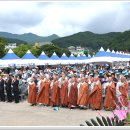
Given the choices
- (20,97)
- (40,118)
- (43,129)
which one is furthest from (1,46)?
(43,129)

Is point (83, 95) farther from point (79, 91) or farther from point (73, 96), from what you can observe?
point (73, 96)

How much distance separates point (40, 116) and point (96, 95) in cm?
253

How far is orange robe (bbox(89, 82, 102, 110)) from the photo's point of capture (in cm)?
1343

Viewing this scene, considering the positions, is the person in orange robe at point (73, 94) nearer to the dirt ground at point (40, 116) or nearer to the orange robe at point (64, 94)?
the orange robe at point (64, 94)

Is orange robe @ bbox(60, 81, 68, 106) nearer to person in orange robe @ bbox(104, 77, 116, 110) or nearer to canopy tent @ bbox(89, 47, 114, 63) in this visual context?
person in orange robe @ bbox(104, 77, 116, 110)

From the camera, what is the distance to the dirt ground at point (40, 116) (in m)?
10.8

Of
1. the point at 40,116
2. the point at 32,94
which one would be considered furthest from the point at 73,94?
the point at 40,116

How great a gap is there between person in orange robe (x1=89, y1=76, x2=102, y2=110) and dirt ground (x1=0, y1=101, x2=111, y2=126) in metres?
0.32

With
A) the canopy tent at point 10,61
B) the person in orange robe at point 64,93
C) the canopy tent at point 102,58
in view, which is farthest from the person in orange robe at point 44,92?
the canopy tent at point 10,61

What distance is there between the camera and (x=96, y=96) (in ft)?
44.5

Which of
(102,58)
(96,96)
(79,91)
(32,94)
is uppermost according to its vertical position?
(102,58)

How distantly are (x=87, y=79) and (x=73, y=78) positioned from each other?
0.57 meters

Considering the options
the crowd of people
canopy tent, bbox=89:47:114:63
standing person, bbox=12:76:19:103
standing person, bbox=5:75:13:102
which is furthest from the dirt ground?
canopy tent, bbox=89:47:114:63

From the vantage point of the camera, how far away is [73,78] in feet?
46.1
